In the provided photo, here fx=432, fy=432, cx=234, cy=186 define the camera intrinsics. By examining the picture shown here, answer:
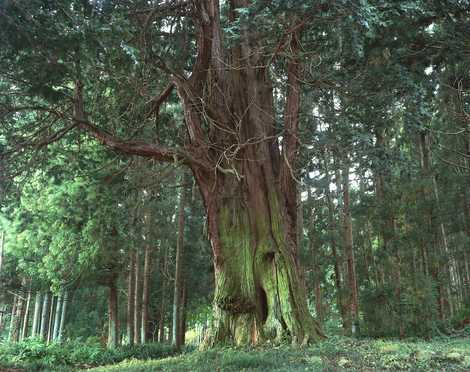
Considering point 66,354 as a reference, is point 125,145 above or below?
above

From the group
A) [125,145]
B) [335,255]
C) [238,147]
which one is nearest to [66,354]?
[125,145]

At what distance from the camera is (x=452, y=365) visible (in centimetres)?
492

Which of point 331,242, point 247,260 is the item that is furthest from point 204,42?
point 331,242

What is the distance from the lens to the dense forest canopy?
6.25 metres

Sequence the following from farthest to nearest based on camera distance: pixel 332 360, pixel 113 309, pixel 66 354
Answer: pixel 113 309 → pixel 66 354 → pixel 332 360

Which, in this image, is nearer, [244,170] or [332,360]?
[332,360]

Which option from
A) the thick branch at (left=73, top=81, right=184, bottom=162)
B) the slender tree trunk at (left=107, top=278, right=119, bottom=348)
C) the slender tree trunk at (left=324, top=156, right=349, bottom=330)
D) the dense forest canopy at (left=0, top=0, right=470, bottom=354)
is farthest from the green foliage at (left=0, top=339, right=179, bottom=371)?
the thick branch at (left=73, top=81, right=184, bottom=162)

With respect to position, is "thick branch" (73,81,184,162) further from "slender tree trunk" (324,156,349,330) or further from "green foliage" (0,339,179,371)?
"slender tree trunk" (324,156,349,330)

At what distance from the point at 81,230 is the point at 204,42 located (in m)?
6.53

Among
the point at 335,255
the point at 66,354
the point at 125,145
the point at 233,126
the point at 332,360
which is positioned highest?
the point at 233,126

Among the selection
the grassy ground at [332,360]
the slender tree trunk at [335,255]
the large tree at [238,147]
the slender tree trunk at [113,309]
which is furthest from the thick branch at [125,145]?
the slender tree trunk at [113,309]

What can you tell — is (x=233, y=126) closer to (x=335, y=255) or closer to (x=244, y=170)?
(x=244, y=170)

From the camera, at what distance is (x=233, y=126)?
9.38 m

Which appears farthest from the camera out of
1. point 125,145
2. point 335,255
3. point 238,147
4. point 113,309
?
point 335,255
